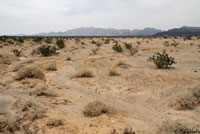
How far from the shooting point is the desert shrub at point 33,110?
17.4 feet

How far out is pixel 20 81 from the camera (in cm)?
923

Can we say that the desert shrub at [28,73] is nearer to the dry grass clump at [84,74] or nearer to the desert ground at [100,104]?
the desert ground at [100,104]

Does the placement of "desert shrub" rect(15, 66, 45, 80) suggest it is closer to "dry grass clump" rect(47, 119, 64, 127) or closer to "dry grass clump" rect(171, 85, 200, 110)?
"dry grass clump" rect(47, 119, 64, 127)

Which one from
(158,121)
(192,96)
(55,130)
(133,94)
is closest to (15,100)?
(55,130)

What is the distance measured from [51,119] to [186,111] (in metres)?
4.54

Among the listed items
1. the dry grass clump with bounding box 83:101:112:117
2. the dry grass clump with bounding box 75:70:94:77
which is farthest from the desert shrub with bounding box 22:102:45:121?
the dry grass clump with bounding box 75:70:94:77

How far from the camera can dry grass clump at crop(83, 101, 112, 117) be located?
18.1 ft

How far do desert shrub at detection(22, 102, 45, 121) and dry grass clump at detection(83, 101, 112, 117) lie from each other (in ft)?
4.82

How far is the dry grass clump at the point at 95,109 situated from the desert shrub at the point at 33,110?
147cm

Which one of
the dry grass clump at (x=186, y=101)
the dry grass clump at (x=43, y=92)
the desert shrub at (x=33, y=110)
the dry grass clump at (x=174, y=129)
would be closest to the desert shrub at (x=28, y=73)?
the dry grass clump at (x=43, y=92)

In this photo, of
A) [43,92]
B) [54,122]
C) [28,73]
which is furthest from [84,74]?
[54,122]

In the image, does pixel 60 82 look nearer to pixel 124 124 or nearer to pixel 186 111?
pixel 124 124

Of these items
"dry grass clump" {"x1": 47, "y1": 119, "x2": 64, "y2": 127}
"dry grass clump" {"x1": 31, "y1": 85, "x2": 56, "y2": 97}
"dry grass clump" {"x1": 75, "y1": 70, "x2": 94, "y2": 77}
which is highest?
"dry grass clump" {"x1": 75, "y1": 70, "x2": 94, "y2": 77}

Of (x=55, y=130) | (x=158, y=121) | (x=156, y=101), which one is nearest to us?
(x=55, y=130)
